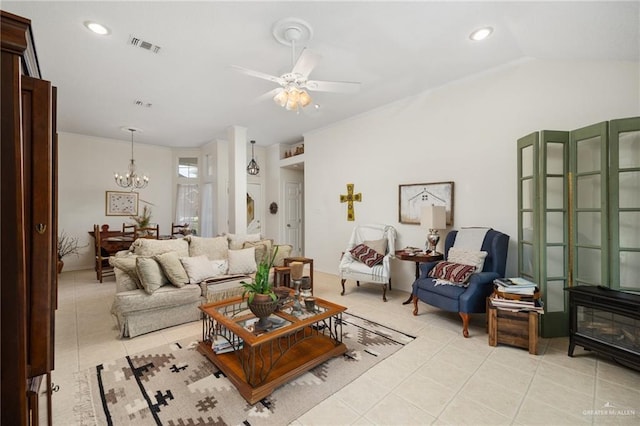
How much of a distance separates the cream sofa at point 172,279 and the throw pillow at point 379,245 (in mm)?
1755

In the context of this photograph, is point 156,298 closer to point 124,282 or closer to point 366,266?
point 124,282

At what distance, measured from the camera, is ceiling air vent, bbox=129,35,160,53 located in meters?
2.56

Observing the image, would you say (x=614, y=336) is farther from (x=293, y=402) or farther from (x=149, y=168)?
(x=149, y=168)

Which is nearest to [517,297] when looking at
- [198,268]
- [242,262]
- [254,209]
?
[242,262]

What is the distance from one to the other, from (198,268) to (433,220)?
294 centimetres

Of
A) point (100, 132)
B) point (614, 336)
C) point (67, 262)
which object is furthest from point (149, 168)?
point (614, 336)

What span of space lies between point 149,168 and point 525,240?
7.39 m

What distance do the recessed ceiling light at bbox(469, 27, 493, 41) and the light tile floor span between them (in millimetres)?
2865

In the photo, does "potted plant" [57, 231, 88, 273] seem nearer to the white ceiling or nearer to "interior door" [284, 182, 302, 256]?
the white ceiling

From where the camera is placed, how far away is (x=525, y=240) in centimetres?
292

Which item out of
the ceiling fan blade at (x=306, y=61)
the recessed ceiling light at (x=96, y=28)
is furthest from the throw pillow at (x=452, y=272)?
the recessed ceiling light at (x=96, y=28)

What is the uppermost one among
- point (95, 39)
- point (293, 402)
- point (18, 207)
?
point (95, 39)

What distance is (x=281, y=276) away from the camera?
376cm

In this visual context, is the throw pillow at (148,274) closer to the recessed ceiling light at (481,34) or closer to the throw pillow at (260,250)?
the throw pillow at (260,250)
